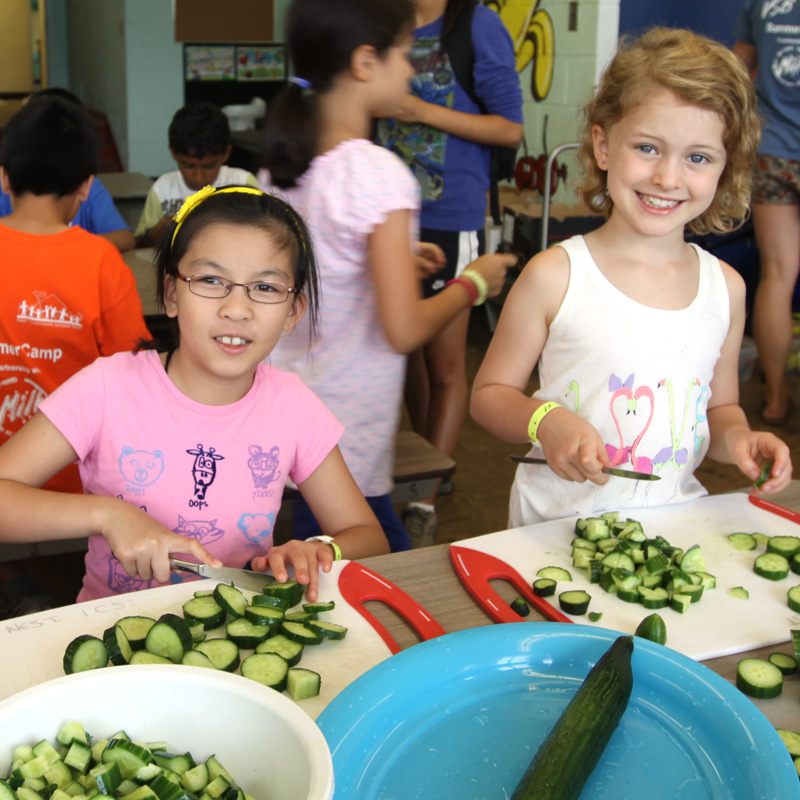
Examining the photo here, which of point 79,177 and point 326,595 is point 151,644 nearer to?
point 326,595

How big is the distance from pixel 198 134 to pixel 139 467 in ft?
8.47

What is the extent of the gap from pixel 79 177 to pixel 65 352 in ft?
1.58

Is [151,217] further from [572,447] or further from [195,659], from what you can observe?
[195,659]

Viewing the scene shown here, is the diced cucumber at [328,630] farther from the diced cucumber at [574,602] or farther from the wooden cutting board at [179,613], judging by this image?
the diced cucumber at [574,602]

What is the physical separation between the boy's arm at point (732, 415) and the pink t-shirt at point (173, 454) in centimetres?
69

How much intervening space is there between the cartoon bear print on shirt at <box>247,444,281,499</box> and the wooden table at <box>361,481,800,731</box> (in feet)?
1.00

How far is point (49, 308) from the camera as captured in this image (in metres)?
2.07

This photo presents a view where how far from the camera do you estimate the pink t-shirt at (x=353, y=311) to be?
1.76 metres

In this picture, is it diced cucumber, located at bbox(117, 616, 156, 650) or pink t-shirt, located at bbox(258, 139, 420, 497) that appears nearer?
diced cucumber, located at bbox(117, 616, 156, 650)

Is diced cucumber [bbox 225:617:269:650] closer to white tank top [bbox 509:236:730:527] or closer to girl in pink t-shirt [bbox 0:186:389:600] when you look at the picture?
girl in pink t-shirt [bbox 0:186:389:600]

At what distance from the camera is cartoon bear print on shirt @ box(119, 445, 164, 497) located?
4.64 feet

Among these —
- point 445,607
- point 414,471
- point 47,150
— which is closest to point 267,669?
point 445,607

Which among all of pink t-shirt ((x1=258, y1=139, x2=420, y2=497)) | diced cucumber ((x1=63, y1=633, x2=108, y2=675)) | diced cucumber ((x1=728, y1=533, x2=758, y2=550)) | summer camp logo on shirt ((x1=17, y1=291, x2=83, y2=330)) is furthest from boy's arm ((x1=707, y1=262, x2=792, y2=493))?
summer camp logo on shirt ((x1=17, y1=291, x2=83, y2=330))

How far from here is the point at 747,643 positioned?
1070mm
